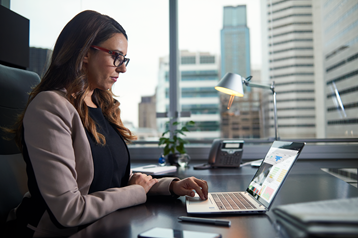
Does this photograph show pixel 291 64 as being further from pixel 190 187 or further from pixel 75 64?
pixel 75 64

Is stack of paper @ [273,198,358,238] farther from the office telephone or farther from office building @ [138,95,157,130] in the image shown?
office building @ [138,95,157,130]

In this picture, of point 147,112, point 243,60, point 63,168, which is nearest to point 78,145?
point 63,168

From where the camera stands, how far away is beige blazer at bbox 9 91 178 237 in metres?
0.79

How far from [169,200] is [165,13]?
214 cm

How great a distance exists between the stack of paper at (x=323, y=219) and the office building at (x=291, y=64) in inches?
79.9

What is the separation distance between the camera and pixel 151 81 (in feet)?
8.82

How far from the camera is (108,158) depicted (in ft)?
3.59

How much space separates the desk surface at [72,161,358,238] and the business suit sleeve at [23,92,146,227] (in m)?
0.05

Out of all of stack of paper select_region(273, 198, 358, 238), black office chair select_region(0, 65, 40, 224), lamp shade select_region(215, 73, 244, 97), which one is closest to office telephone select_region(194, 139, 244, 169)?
lamp shade select_region(215, 73, 244, 97)

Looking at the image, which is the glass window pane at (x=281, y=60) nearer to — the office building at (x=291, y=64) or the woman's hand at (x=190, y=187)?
the office building at (x=291, y=64)

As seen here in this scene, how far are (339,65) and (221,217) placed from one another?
2287mm

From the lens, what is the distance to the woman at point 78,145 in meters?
0.80

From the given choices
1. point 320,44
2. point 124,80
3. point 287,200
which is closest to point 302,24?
point 320,44

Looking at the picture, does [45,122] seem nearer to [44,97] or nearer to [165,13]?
[44,97]
